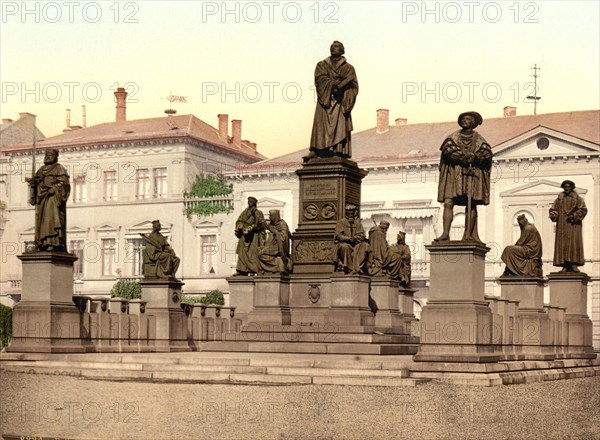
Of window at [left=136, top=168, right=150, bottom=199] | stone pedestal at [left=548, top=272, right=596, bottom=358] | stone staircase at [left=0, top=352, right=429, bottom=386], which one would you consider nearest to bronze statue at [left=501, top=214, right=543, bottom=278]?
stone pedestal at [left=548, top=272, right=596, bottom=358]

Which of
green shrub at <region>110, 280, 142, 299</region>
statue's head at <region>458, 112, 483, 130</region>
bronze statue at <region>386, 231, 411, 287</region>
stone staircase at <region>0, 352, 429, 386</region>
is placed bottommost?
stone staircase at <region>0, 352, 429, 386</region>

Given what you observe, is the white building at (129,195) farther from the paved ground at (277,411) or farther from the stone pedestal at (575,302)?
the paved ground at (277,411)

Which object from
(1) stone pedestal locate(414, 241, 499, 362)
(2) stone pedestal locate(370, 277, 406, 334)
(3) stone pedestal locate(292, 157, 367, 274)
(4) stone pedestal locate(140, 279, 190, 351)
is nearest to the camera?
(1) stone pedestal locate(414, 241, 499, 362)

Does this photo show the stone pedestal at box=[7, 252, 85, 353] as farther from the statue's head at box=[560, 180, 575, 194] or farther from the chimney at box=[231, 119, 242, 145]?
the chimney at box=[231, 119, 242, 145]

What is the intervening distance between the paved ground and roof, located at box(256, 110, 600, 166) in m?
52.8

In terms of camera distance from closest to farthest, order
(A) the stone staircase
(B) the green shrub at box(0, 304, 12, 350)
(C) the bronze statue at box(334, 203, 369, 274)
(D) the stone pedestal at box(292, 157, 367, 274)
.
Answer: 1. (A) the stone staircase
2. (C) the bronze statue at box(334, 203, 369, 274)
3. (D) the stone pedestal at box(292, 157, 367, 274)
4. (B) the green shrub at box(0, 304, 12, 350)

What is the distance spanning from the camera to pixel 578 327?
104ft

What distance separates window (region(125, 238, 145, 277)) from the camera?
8307 cm

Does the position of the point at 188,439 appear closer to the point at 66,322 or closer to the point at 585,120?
the point at 66,322

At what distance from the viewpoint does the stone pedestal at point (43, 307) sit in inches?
1010

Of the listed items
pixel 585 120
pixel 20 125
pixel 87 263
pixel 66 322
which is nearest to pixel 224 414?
pixel 66 322

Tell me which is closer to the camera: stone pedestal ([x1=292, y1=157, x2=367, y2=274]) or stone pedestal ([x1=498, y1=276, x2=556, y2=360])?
stone pedestal ([x1=498, y1=276, x2=556, y2=360])

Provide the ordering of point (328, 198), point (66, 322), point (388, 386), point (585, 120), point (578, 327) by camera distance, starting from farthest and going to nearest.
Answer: point (585, 120), point (578, 327), point (328, 198), point (66, 322), point (388, 386)

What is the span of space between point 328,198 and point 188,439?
9314 millimetres
